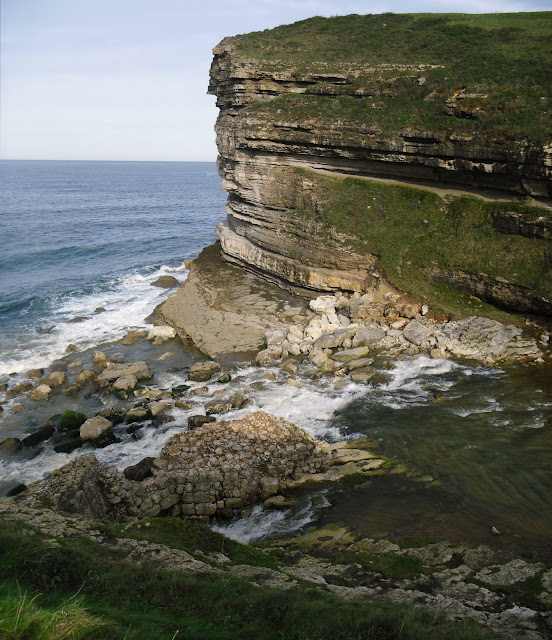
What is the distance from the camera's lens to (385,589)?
11.0 m

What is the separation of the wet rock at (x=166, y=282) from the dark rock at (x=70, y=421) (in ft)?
68.0

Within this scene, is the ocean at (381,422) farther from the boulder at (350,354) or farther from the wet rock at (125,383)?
the boulder at (350,354)

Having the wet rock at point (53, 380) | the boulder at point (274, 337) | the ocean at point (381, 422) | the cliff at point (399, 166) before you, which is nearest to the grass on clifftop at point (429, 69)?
the cliff at point (399, 166)

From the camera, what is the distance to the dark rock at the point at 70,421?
871 inches

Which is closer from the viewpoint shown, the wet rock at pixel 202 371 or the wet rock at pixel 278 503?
the wet rock at pixel 278 503

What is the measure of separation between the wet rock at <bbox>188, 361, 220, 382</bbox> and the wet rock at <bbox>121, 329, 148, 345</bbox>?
682 centimetres

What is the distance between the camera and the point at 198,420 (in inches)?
822

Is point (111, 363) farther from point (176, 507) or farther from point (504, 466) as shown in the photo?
point (504, 466)

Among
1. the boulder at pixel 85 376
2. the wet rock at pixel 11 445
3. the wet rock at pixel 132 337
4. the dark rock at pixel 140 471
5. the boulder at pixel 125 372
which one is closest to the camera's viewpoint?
the dark rock at pixel 140 471

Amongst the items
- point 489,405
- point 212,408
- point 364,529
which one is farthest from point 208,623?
point 489,405

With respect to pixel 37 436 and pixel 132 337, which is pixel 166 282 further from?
pixel 37 436

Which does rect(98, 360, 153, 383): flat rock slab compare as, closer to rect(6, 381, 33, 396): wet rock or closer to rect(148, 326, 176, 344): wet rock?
rect(6, 381, 33, 396): wet rock

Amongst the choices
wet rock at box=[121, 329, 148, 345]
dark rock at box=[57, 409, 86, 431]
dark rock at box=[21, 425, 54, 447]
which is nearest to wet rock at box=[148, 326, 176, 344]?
wet rock at box=[121, 329, 148, 345]

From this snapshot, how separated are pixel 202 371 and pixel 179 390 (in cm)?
183
